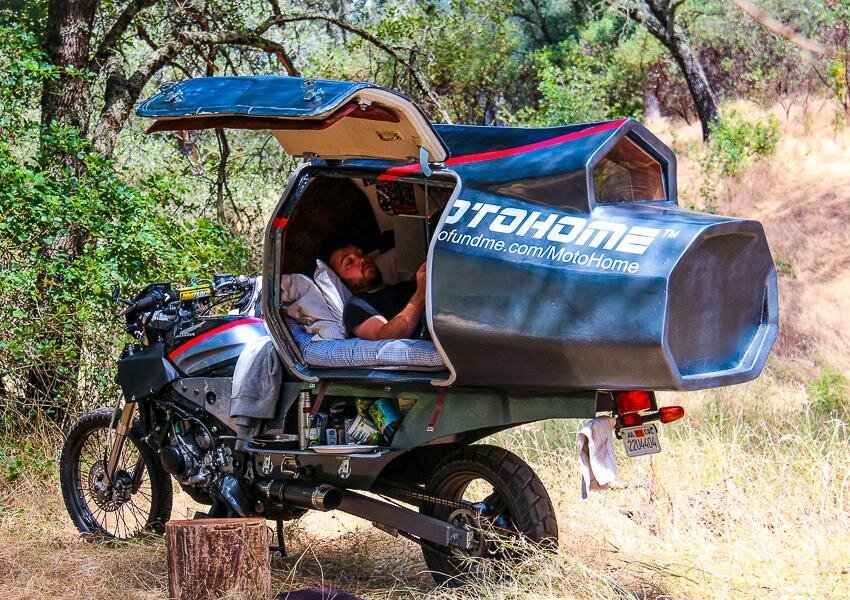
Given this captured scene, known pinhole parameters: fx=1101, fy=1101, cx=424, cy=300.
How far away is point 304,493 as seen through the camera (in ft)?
17.6

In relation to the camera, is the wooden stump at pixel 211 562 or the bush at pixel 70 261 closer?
the wooden stump at pixel 211 562

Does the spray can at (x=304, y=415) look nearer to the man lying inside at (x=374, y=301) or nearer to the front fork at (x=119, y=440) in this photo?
the man lying inside at (x=374, y=301)

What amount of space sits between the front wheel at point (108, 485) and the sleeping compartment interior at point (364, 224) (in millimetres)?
1489

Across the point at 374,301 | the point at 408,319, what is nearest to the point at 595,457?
the point at 408,319

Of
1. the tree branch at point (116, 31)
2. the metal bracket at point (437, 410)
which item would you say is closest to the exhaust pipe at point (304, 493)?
the metal bracket at point (437, 410)

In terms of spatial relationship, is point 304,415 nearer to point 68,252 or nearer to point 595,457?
point 595,457

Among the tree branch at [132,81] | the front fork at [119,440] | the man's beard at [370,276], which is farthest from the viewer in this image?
the tree branch at [132,81]

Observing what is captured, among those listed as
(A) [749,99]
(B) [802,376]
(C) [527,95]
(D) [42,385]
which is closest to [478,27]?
(B) [802,376]

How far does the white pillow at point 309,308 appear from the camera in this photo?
18.2 ft

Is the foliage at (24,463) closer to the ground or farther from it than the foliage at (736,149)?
closer to the ground

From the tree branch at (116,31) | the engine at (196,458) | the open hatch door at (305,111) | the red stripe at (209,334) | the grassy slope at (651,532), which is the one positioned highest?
the tree branch at (116,31)

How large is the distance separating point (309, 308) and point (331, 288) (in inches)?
8.4

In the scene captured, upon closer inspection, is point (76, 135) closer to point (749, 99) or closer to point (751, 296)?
point (751, 296)

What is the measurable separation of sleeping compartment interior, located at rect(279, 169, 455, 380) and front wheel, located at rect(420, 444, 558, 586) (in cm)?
132
